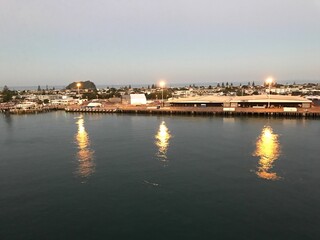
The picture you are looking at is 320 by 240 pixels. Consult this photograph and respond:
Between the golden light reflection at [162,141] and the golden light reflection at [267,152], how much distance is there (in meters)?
9.90

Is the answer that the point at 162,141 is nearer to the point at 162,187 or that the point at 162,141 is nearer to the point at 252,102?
the point at 162,187

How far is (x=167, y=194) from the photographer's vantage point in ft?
Answer: 73.2

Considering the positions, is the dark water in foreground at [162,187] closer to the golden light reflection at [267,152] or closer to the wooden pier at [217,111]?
the golden light reflection at [267,152]

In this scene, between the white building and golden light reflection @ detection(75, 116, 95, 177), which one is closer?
golden light reflection @ detection(75, 116, 95, 177)

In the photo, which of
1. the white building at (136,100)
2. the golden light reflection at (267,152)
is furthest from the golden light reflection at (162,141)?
the white building at (136,100)

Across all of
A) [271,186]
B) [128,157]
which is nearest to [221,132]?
[128,157]

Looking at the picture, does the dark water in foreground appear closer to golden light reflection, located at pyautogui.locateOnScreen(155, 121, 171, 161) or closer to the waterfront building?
golden light reflection, located at pyautogui.locateOnScreen(155, 121, 171, 161)

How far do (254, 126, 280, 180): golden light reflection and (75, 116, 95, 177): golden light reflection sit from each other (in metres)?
15.4

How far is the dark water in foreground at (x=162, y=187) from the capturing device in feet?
58.4

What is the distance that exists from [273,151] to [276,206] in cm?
1498

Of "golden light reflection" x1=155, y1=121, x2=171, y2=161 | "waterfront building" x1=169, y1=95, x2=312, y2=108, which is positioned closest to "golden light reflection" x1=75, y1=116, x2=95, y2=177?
"golden light reflection" x1=155, y1=121, x2=171, y2=161

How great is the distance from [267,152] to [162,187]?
15.7 metres

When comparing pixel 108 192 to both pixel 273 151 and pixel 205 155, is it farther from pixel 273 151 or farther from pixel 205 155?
pixel 273 151

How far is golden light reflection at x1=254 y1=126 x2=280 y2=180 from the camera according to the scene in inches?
1040
